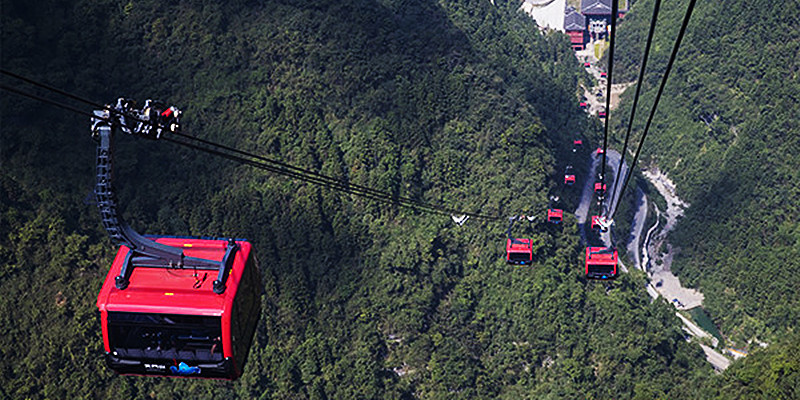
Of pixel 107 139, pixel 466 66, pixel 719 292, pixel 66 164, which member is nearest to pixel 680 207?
Result: pixel 719 292

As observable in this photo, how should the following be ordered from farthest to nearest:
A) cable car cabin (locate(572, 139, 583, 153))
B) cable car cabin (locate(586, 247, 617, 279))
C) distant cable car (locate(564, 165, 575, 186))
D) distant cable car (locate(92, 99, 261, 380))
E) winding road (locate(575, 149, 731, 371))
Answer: cable car cabin (locate(572, 139, 583, 153))
winding road (locate(575, 149, 731, 371))
distant cable car (locate(564, 165, 575, 186))
cable car cabin (locate(586, 247, 617, 279))
distant cable car (locate(92, 99, 261, 380))

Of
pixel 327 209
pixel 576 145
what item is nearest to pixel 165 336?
pixel 327 209

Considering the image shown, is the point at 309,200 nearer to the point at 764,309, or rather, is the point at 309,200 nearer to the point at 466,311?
the point at 466,311

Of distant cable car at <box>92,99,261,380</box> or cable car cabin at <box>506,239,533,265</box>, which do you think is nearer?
distant cable car at <box>92,99,261,380</box>

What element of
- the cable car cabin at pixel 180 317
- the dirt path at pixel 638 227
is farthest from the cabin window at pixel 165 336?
the dirt path at pixel 638 227

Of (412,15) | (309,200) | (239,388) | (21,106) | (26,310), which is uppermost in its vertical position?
(412,15)

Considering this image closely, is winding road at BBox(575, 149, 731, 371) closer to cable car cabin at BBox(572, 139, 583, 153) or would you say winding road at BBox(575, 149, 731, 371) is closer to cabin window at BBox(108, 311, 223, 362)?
cable car cabin at BBox(572, 139, 583, 153)

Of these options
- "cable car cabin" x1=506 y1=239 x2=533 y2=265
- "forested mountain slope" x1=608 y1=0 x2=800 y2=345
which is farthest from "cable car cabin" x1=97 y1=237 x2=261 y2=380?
"forested mountain slope" x1=608 y1=0 x2=800 y2=345
